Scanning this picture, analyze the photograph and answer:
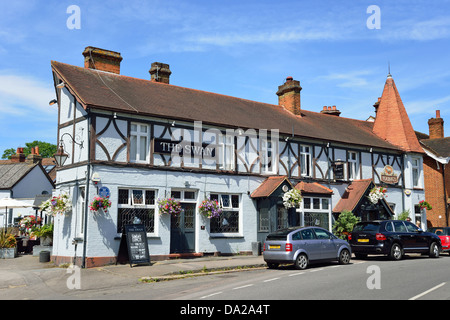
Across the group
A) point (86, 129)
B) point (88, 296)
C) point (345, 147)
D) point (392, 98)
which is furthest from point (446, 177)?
point (88, 296)

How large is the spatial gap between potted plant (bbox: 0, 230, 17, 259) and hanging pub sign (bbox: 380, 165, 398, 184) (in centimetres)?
2091

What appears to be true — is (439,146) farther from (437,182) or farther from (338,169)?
(338,169)

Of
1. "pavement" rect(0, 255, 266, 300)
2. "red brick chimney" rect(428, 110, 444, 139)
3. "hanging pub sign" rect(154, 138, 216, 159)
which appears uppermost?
"red brick chimney" rect(428, 110, 444, 139)

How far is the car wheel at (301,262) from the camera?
48.6 ft

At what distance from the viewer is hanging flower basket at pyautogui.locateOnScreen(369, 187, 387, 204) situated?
80.6 ft

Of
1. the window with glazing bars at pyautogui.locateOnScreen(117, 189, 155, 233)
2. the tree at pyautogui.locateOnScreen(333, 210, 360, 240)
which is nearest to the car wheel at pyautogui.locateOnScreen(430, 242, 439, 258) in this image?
the tree at pyautogui.locateOnScreen(333, 210, 360, 240)

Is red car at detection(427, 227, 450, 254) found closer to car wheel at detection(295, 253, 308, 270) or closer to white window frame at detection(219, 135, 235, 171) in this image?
car wheel at detection(295, 253, 308, 270)

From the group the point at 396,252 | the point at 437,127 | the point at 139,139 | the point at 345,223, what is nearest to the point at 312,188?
the point at 345,223

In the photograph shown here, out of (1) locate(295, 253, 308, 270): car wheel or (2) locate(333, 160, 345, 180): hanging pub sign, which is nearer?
(1) locate(295, 253, 308, 270): car wheel

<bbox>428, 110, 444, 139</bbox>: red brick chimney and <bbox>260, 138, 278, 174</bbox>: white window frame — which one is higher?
<bbox>428, 110, 444, 139</bbox>: red brick chimney

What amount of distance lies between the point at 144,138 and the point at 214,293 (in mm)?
9602

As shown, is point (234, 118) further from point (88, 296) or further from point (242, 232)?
point (88, 296)
